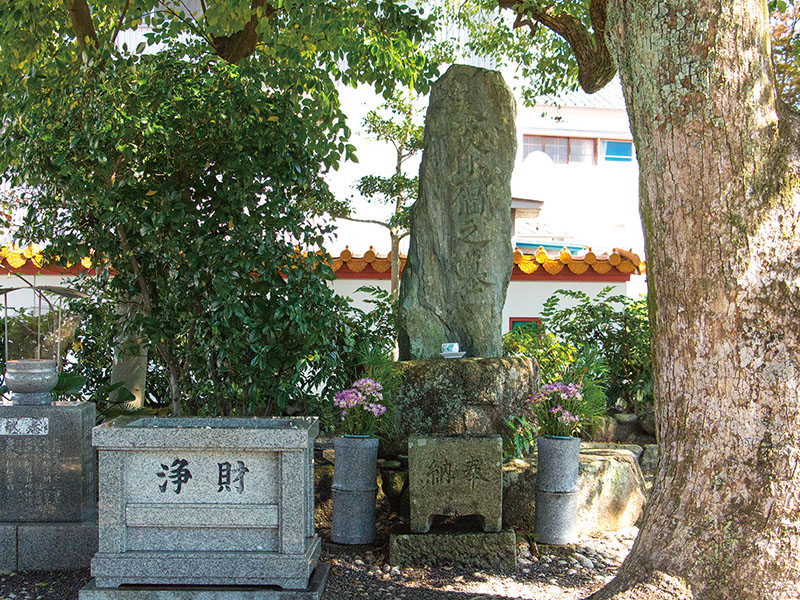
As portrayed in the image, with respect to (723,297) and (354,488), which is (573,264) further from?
(723,297)

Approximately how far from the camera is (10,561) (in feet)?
15.4

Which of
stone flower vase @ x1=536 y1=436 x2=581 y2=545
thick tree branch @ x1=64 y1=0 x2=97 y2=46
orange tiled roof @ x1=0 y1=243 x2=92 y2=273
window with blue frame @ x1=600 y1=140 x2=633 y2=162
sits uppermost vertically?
window with blue frame @ x1=600 y1=140 x2=633 y2=162

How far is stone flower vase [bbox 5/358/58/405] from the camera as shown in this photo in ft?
15.5

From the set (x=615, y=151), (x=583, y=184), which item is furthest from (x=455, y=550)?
(x=615, y=151)

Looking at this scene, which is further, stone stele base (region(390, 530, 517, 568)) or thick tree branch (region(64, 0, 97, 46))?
thick tree branch (region(64, 0, 97, 46))

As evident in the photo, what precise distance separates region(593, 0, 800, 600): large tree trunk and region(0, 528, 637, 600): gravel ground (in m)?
1.23

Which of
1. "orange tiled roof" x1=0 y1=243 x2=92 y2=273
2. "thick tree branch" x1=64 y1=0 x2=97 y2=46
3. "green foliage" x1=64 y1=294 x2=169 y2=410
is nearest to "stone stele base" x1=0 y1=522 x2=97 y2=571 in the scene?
"green foliage" x1=64 y1=294 x2=169 y2=410

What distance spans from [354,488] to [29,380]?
6.90ft

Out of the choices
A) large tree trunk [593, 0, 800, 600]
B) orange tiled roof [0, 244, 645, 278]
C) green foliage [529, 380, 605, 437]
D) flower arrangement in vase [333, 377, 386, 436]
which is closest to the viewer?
large tree trunk [593, 0, 800, 600]

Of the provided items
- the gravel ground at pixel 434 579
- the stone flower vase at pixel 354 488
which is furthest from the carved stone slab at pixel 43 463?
the stone flower vase at pixel 354 488

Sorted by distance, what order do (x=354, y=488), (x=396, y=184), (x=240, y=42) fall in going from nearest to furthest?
(x=354, y=488)
(x=240, y=42)
(x=396, y=184)

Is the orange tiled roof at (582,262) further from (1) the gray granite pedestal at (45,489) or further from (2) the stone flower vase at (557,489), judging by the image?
(1) the gray granite pedestal at (45,489)

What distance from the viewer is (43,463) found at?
15.5 feet

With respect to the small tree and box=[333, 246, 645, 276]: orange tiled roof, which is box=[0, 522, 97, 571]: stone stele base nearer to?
the small tree
